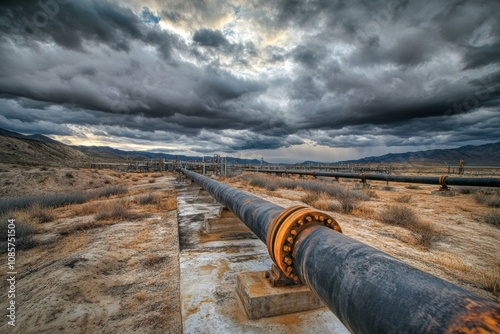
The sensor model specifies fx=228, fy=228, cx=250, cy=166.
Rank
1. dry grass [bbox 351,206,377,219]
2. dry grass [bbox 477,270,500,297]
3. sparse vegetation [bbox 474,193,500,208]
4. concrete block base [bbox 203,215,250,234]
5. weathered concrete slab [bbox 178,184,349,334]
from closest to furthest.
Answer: weathered concrete slab [bbox 178,184,349,334] < dry grass [bbox 477,270,500,297] < concrete block base [bbox 203,215,250,234] < dry grass [bbox 351,206,377,219] < sparse vegetation [bbox 474,193,500,208]

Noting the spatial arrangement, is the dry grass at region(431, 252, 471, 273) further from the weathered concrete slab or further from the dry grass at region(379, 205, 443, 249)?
the weathered concrete slab

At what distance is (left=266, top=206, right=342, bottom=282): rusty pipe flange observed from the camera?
162 centimetres

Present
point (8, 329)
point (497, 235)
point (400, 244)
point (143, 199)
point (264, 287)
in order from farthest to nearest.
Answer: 1. point (143, 199)
2. point (497, 235)
3. point (400, 244)
4. point (8, 329)
5. point (264, 287)

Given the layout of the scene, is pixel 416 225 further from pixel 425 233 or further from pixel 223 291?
pixel 223 291

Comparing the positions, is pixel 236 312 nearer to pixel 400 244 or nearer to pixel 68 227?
pixel 400 244

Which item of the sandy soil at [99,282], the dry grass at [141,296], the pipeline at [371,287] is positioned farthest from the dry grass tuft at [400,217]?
the dry grass at [141,296]

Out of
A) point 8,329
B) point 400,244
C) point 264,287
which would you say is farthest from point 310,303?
point 400,244

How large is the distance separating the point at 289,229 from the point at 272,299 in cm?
111

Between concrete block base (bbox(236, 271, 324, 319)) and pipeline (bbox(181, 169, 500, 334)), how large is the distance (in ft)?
2.49

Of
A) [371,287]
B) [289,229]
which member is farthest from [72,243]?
[371,287]

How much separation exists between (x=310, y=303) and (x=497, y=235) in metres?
6.65

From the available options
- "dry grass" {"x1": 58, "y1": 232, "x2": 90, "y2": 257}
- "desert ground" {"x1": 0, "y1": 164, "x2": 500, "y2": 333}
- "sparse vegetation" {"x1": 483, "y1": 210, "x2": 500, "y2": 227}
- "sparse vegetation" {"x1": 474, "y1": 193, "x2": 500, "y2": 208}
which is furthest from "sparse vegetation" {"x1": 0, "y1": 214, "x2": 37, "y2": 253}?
"sparse vegetation" {"x1": 474, "y1": 193, "x2": 500, "y2": 208}

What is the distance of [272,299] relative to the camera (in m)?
2.28

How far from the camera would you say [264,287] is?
7.79 ft
